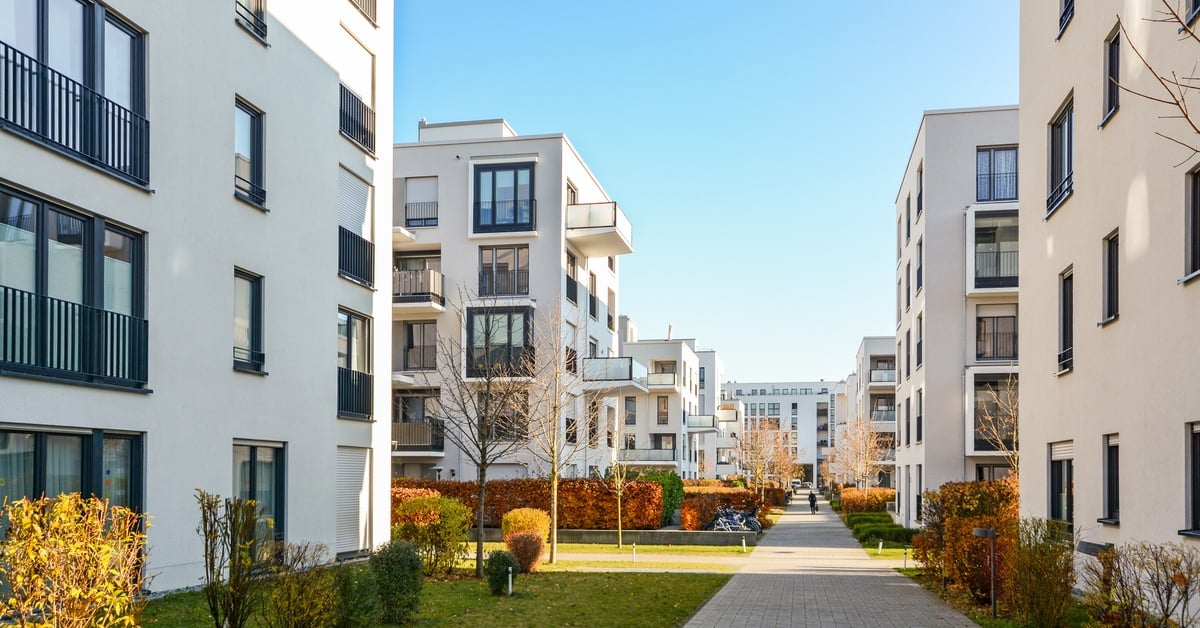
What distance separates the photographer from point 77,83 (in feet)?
44.5

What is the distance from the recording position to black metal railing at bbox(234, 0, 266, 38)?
18.0 metres

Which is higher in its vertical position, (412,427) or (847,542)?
(412,427)

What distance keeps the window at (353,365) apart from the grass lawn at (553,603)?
496cm

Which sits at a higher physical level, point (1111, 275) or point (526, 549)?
point (1111, 275)

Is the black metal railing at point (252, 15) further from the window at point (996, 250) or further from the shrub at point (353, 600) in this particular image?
the window at point (996, 250)

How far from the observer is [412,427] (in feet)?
122

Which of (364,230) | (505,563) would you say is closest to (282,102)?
(364,230)

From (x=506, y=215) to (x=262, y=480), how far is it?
69.6ft

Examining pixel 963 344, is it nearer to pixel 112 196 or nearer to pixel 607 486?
pixel 607 486

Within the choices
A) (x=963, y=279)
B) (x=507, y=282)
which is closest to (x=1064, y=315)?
(x=963, y=279)

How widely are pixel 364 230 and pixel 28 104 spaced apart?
10864 mm

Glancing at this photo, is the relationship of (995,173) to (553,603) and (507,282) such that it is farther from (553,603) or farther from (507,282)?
(553,603)

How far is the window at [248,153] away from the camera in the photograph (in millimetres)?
17828

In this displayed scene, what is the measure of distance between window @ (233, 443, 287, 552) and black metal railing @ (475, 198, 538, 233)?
20152 millimetres
